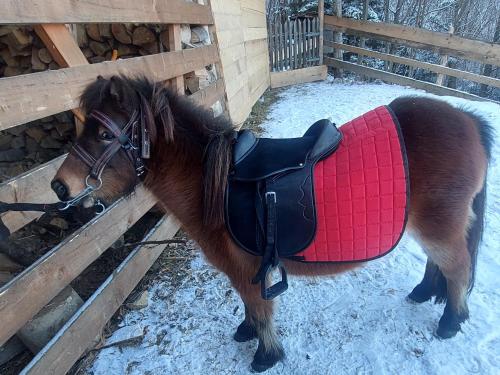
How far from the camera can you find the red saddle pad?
1.74 meters


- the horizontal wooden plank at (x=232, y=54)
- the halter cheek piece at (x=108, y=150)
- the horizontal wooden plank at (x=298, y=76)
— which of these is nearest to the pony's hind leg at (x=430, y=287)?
the halter cheek piece at (x=108, y=150)

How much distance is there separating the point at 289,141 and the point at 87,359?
2.12 m

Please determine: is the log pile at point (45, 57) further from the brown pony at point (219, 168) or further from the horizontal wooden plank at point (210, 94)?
the brown pony at point (219, 168)

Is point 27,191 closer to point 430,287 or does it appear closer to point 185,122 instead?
point 185,122

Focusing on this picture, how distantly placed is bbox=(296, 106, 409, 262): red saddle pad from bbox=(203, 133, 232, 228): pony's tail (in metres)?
0.51

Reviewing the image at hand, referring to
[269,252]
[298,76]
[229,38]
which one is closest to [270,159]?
[269,252]

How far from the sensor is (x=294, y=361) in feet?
7.47

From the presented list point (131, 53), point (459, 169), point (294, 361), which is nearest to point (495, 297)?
point (459, 169)

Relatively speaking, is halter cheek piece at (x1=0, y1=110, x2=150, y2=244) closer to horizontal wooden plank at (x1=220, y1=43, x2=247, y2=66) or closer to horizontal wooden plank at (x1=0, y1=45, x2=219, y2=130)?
horizontal wooden plank at (x1=0, y1=45, x2=219, y2=130)

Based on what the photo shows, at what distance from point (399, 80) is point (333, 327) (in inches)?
368

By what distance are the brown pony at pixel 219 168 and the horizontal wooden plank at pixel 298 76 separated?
9264mm

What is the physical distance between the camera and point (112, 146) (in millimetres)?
1595

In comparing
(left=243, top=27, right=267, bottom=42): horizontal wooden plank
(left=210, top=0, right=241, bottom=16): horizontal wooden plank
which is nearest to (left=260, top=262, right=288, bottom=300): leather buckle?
(left=210, top=0, right=241, bottom=16): horizontal wooden plank

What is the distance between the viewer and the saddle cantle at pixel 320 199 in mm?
1730
